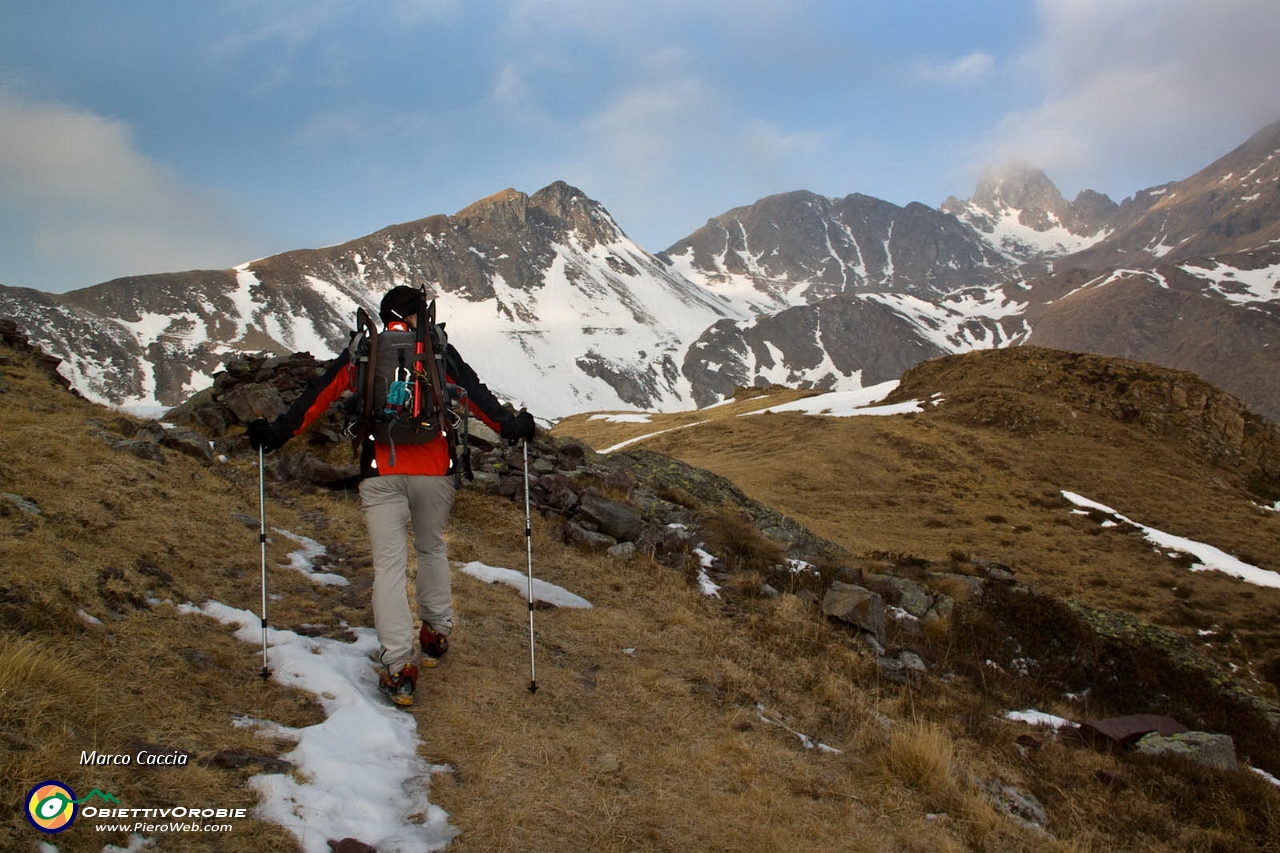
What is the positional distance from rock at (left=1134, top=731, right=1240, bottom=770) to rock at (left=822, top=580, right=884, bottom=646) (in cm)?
335

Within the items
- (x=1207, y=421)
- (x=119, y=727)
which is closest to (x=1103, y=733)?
(x=119, y=727)

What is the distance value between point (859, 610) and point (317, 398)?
793cm

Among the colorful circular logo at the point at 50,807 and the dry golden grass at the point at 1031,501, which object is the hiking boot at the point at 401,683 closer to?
the colorful circular logo at the point at 50,807

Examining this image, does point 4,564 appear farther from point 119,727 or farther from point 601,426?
point 601,426

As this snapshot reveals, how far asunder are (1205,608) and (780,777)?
25879mm

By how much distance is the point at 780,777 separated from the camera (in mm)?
5996

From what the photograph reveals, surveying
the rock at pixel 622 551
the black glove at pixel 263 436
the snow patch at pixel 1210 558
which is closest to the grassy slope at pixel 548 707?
the rock at pixel 622 551

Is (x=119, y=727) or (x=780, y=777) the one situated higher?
(x=119, y=727)

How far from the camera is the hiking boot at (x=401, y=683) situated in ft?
20.1

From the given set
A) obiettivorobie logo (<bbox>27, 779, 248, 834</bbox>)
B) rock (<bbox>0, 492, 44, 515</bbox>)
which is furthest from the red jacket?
rock (<bbox>0, 492, 44, 515</bbox>)

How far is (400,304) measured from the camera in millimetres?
6773

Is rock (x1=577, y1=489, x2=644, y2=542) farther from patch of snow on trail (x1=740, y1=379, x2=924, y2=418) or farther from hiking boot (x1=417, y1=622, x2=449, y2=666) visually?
patch of snow on trail (x1=740, y1=379, x2=924, y2=418)

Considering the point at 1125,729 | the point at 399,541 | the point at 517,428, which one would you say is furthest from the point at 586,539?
the point at 1125,729

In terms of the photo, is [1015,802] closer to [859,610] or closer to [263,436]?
[859,610]
